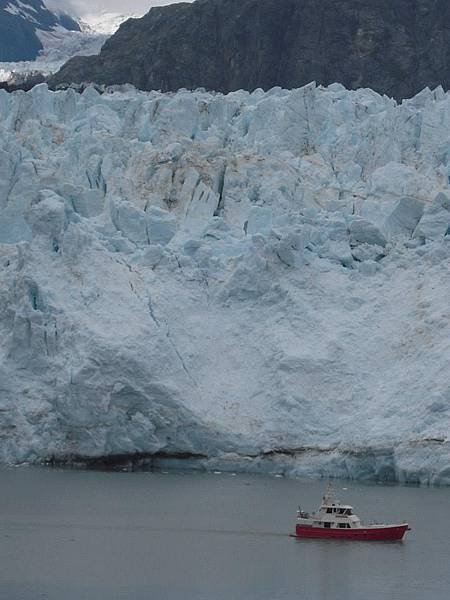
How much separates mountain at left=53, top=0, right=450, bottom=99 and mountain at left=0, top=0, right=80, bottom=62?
109ft

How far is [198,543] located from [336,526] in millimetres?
2918

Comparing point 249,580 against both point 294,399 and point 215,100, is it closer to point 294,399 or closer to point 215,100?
point 294,399

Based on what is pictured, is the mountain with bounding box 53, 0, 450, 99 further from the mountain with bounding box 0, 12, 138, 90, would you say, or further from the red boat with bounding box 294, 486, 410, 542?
the red boat with bounding box 294, 486, 410, 542

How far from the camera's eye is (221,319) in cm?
3631

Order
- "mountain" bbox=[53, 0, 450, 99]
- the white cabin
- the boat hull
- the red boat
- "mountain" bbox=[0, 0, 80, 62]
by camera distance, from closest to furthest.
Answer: the boat hull
the red boat
the white cabin
"mountain" bbox=[53, 0, 450, 99]
"mountain" bbox=[0, 0, 80, 62]

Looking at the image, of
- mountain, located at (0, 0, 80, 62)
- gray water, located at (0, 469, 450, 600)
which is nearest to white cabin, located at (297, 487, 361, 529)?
gray water, located at (0, 469, 450, 600)

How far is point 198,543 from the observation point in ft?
86.9

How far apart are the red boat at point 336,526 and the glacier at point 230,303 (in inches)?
194

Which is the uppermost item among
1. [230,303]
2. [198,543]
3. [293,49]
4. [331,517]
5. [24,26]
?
[24,26]

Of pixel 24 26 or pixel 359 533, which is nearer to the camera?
pixel 359 533

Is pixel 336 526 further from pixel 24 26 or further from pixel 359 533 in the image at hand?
pixel 24 26

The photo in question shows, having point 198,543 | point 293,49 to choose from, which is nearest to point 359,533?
point 198,543

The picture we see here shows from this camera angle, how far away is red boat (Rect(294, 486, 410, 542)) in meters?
27.7

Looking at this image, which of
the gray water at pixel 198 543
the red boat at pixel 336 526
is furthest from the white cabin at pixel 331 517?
the gray water at pixel 198 543
